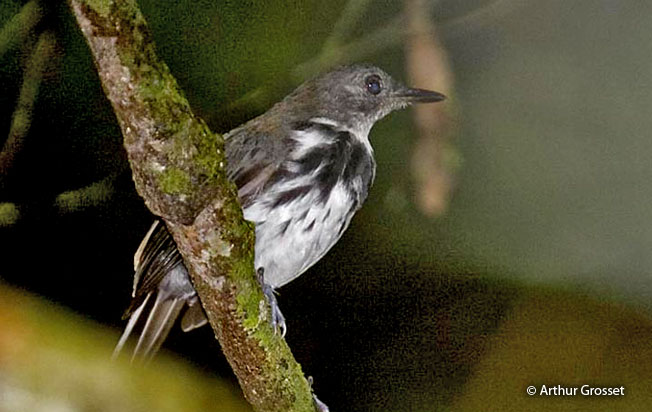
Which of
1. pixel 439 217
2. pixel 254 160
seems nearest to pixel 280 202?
pixel 254 160

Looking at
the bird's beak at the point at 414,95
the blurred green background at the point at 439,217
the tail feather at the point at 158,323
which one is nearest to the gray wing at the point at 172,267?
the tail feather at the point at 158,323

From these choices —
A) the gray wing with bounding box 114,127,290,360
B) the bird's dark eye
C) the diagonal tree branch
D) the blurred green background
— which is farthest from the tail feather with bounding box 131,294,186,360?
the bird's dark eye

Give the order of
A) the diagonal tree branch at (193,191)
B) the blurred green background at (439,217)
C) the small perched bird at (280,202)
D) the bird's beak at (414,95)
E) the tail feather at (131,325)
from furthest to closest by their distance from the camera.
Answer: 1. the blurred green background at (439,217)
2. the bird's beak at (414,95)
3. the tail feather at (131,325)
4. the small perched bird at (280,202)
5. the diagonal tree branch at (193,191)

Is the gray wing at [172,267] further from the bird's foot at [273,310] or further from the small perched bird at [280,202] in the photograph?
the bird's foot at [273,310]

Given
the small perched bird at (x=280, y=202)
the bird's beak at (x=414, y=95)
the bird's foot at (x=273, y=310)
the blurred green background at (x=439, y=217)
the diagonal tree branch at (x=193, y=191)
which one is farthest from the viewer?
the blurred green background at (x=439, y=217)

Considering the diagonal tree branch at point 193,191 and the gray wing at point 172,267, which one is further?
the gray wing at point 172,267

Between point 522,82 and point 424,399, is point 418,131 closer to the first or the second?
point 522,82

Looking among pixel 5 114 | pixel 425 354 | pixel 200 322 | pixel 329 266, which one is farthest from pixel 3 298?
pixel 425 354

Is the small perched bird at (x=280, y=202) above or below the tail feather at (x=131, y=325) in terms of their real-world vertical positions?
above

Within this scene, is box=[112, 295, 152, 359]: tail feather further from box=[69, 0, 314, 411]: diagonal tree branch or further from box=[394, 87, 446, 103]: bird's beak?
box=[394, 87, 446, 103]: bird's beak

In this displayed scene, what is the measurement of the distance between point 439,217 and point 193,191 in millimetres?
1408

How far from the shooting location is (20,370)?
97.7 inches

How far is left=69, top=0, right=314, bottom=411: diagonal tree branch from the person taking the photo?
1305 millimetres

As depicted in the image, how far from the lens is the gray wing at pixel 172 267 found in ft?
6.33
